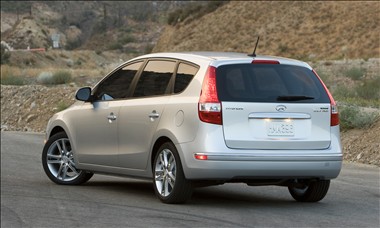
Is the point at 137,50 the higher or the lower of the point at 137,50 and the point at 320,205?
the lower

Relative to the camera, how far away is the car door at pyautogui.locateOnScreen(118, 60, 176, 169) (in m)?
10.1

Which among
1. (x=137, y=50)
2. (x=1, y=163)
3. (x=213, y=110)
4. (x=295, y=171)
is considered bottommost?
(x=137, y=50)

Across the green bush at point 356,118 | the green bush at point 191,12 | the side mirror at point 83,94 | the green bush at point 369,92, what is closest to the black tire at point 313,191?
the side mirror at point 83,94

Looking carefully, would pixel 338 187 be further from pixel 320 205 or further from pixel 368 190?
pixel 320 205

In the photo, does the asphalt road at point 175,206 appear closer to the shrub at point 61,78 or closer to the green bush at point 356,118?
the green bush at point 356,118

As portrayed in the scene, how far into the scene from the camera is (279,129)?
9422 millimetres

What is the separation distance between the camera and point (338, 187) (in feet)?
39.4

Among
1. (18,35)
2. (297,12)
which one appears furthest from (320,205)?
(18,35)

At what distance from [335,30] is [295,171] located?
4586cm

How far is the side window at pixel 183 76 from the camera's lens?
9.84 meters

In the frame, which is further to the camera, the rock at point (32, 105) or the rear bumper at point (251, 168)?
the rock at point (32, 105)

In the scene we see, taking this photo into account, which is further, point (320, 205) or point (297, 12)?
point (297, 12)

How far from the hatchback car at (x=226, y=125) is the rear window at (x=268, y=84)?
1cm

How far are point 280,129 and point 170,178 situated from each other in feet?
4.20
